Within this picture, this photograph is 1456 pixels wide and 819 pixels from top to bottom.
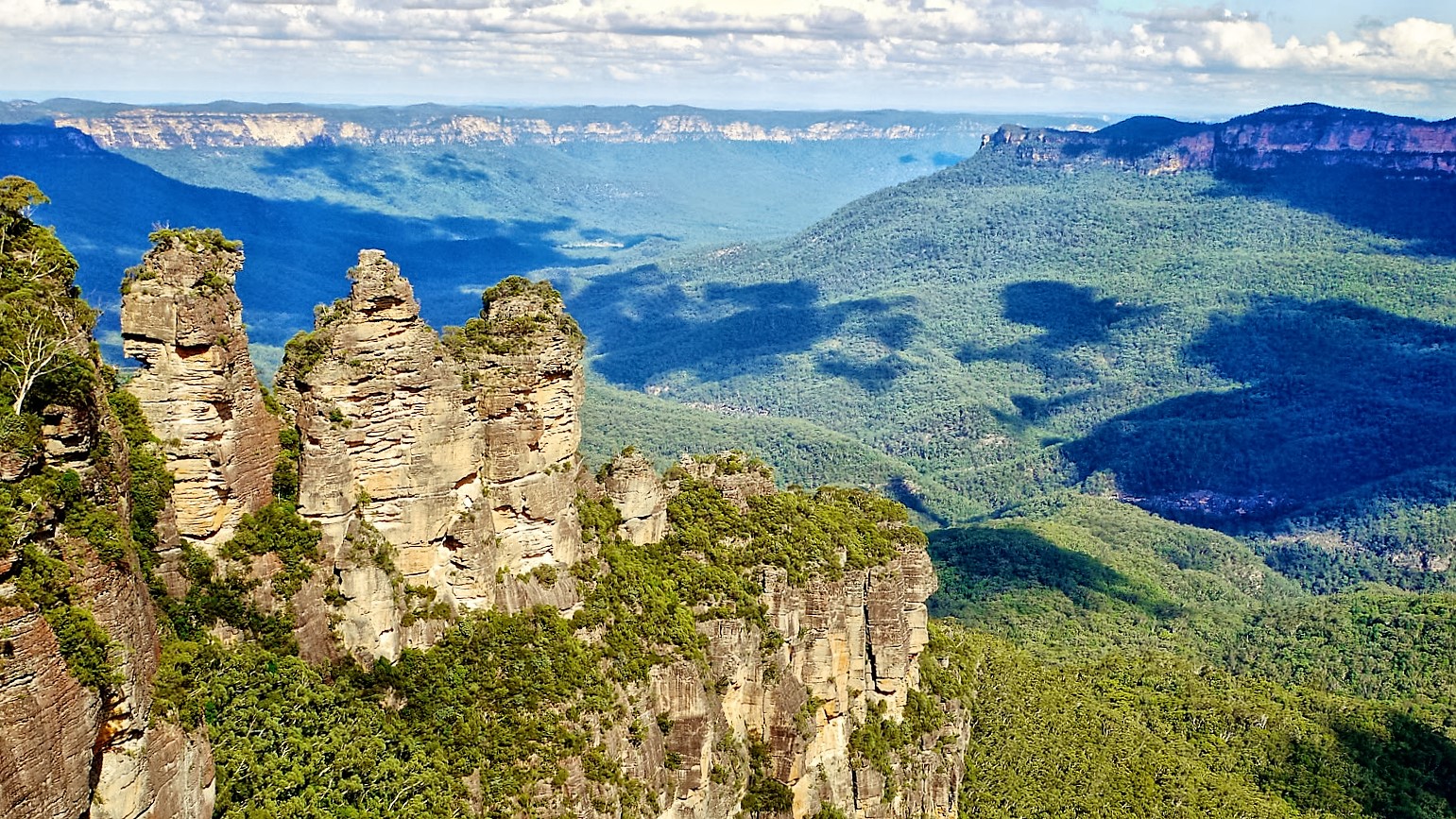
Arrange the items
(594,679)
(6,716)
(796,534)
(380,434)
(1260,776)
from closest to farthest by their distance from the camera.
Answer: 1. (6,716)
2. (380,434)
3. (594,679)
4. (796,534)
5. (1260,776)

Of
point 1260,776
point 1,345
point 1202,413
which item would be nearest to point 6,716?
point 1,345

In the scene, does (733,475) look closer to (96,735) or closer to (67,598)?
(96,735)

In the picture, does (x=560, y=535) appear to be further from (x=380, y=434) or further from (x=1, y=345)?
(x=1, y=345)

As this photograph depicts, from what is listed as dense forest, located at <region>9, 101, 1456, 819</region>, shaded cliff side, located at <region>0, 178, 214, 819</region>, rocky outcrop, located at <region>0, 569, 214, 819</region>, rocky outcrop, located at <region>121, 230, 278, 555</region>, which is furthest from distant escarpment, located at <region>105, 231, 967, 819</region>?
shaded cliff side, located at <region>0, 178, 214, 819</region>

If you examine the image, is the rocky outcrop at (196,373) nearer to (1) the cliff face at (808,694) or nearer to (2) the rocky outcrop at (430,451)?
(2) the rocky outcrop at (430,451)

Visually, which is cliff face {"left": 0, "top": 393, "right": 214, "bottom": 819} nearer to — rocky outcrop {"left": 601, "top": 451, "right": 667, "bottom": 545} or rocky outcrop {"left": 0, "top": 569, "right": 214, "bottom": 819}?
rocky outcrop {"left": 0, "top": 569, "right": 214, "bottom": 819}

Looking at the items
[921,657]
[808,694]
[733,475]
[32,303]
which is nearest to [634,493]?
[733,475]
